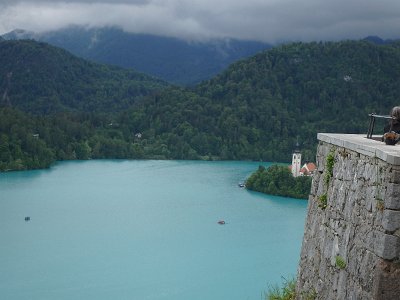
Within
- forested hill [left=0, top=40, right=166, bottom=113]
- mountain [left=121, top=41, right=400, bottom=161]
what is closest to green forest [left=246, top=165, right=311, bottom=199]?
mountain [left=121, top=41, right=400, bottom=161]

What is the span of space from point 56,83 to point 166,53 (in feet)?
258

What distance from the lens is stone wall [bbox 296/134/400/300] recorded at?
2.57 metres

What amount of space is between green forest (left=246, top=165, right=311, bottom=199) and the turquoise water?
99 centimetres

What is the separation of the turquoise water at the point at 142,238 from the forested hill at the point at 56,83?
50.8 m

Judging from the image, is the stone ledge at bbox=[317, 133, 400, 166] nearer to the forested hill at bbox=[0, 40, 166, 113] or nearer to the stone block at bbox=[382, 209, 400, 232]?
the stone block at bbox=[382, 209, 400, 232]

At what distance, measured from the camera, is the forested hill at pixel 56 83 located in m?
96.9

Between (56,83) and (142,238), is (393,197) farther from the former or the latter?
(56,83)

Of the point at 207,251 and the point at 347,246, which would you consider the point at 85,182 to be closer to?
the point at 207,251

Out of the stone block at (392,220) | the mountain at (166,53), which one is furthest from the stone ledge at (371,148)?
the mountain at (166,53)

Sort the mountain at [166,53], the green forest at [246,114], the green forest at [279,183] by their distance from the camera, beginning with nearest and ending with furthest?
1. the green forest at [279,183]
2. the green forest at [246,114]
3. the mountain at [166,53]

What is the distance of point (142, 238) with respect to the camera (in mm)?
28109

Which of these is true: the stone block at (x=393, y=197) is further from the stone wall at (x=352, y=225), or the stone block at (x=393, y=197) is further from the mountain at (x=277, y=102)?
the mountain at (x=277, y=102)

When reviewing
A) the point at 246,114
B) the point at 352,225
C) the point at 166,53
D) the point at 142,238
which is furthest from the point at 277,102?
the point at 166,53

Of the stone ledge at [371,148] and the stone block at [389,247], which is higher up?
the stone ledge at [371,148]
